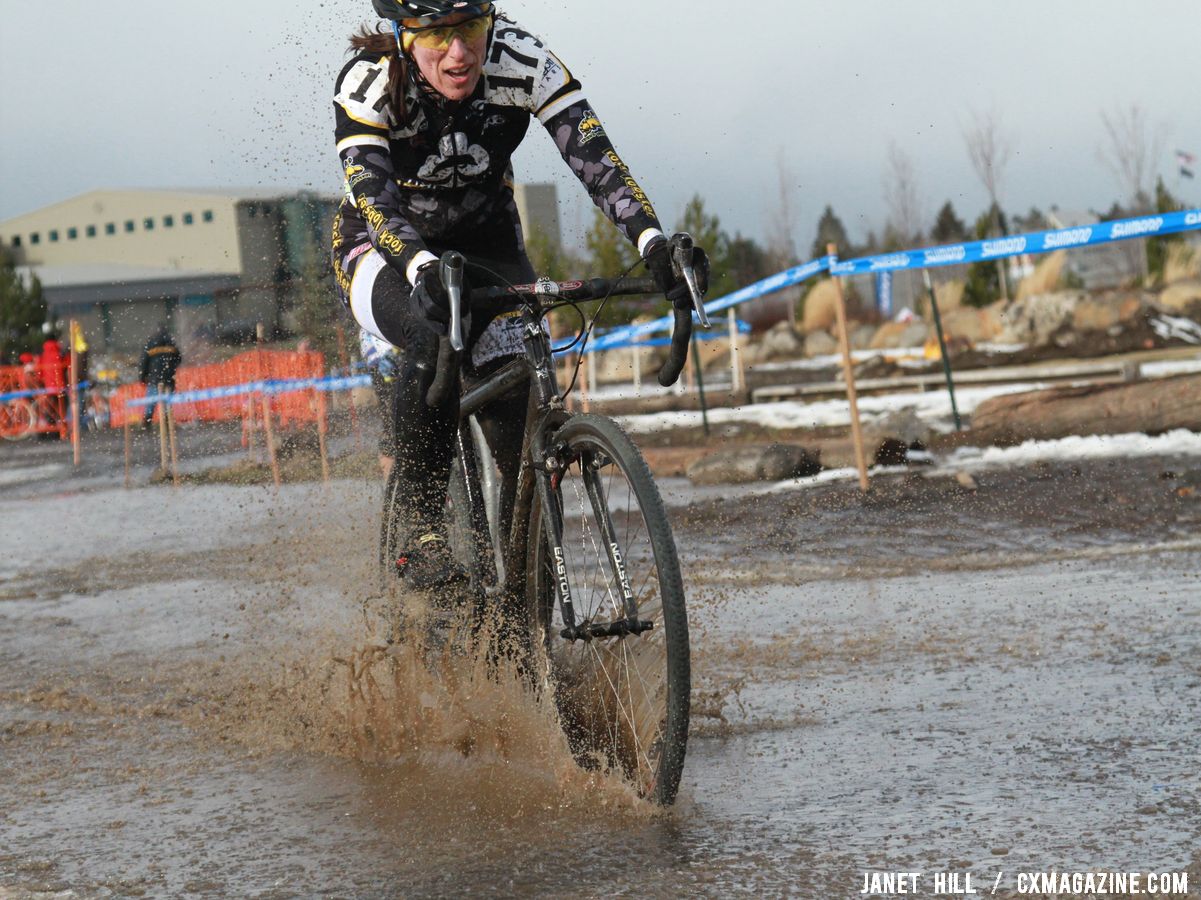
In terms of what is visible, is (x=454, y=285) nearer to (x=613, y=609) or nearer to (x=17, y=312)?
(x=613, y=609)

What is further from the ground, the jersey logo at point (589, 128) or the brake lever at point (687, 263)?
the jersey logo at point (589, 128)

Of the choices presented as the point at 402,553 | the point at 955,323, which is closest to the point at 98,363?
the point at 955,323

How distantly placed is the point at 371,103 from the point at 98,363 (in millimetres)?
52733

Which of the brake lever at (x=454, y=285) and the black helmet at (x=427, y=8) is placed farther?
the black helmet at (x=427, y=8)

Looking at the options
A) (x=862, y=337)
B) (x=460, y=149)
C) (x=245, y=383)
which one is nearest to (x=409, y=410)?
(x=460, y=149)

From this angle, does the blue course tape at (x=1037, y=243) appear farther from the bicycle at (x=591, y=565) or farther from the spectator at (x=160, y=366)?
the spectator at (x=160, y=366)

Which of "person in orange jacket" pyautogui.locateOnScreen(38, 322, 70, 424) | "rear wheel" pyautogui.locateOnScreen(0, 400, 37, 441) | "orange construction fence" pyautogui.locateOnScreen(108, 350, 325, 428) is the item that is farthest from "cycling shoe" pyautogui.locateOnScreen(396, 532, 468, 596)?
"rear wheel" pyautogui.locateOnScreen(0, 400, 37, 441)

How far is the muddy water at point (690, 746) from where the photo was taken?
11.1 ft

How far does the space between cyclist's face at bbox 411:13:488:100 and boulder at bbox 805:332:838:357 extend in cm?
3733

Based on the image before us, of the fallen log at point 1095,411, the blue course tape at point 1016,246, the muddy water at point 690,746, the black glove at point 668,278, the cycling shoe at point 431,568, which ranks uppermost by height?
the blue course tape at point 1016,246

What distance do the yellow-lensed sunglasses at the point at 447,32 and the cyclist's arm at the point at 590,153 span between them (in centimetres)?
28

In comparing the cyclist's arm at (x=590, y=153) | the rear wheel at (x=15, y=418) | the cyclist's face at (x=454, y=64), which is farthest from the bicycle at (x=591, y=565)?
the rear wheel at (x=15, y=418)

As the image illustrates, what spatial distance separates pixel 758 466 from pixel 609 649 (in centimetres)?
771

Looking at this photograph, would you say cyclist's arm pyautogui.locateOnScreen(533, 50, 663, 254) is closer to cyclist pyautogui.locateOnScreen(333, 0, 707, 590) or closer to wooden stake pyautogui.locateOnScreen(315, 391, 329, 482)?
cyclist pyautogui.locateOnScreen(333, 0, 707, 590)
